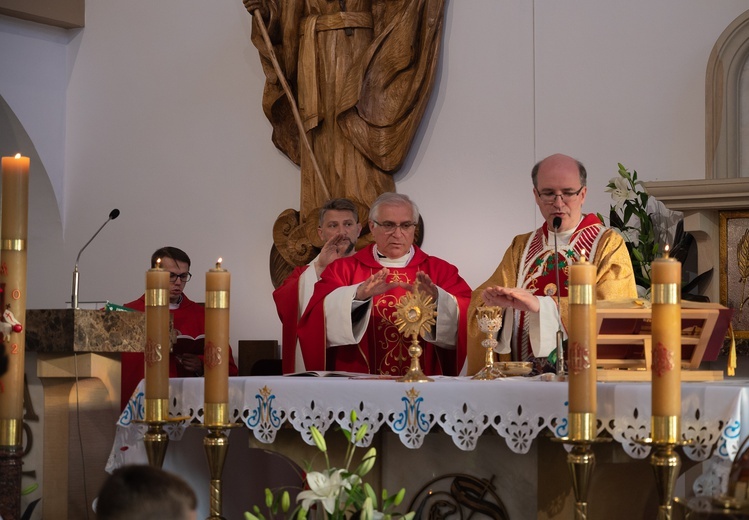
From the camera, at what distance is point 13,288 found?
10.3ft

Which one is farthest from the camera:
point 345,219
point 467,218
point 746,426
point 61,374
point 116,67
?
point 116,67

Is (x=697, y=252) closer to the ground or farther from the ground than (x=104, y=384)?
farther from the ground

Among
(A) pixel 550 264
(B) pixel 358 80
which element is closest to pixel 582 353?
(A) pixel 550 264

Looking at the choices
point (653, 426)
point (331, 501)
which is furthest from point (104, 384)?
point (653, 426)

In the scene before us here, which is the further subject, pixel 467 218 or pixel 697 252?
pixel 467 218

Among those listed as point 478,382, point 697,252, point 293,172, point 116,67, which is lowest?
point 478,382

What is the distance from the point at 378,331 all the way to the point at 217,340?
6.84 feet

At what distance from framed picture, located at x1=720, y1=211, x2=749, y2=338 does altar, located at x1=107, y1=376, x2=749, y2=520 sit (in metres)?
1.75

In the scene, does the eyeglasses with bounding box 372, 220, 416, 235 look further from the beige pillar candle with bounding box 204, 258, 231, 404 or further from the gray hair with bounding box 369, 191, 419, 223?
the beige pillar candle with bounding box 204, 258, 231, 404

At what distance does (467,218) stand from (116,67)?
3.04 metres

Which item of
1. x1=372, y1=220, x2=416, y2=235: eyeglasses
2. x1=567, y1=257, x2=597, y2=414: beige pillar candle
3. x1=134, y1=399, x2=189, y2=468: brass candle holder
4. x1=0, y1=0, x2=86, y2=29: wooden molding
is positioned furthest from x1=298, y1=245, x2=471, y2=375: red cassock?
x1=0, y1=0, x2=86, y2=29: wooden molding

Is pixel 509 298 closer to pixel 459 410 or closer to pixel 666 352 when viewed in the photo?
pixel 459 410

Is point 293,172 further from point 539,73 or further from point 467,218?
point 539,73

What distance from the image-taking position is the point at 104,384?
4.62 meters
